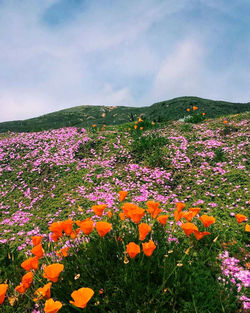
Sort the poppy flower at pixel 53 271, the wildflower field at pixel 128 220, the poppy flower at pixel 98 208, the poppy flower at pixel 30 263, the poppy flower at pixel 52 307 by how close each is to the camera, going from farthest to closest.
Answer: the poppy flower at pixel 98 208 → the wildflower field at pixel 128 220 → the poppy flower at pixel 30 263 → the poppy flower at pixel 53 271 → the poppy flower at pixel 52 307

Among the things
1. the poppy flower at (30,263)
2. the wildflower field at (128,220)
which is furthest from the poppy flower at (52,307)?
the poppy flower at (30,263)

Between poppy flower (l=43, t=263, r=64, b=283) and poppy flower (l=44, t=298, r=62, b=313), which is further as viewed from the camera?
poppy flower (l=43, t=263, r=64, b=283)

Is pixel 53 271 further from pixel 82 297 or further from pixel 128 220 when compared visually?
pixel 128 220

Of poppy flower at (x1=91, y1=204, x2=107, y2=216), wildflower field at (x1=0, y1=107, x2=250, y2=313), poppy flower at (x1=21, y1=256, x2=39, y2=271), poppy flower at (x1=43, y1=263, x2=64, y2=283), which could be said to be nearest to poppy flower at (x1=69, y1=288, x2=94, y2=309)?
wildflower field at (x1=0, y1=107, x2=250, y2=313)

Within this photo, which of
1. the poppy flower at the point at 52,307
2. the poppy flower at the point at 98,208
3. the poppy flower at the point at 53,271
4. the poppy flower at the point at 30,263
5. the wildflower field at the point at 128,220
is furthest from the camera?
the poppy flower at the point at 98,208

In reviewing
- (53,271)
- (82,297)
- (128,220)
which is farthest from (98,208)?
(128,220)

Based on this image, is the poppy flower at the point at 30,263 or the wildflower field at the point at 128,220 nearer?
the poppy flower at the point at 30,263

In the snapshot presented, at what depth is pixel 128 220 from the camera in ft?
13.3

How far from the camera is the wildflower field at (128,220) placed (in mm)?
2135

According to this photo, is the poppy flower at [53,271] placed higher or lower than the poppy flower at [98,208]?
lower

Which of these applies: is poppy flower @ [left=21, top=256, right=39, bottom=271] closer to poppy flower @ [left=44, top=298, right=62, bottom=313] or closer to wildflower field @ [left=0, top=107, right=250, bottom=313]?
wildflower field @ [left=0, top=107, right=250, bottom=313]

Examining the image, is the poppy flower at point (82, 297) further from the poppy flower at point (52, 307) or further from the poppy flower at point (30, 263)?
the poppy flower at point (30, 263)

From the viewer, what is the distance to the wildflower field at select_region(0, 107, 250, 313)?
7.00ft

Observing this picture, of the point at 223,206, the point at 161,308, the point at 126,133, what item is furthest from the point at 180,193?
the point at 126,133
